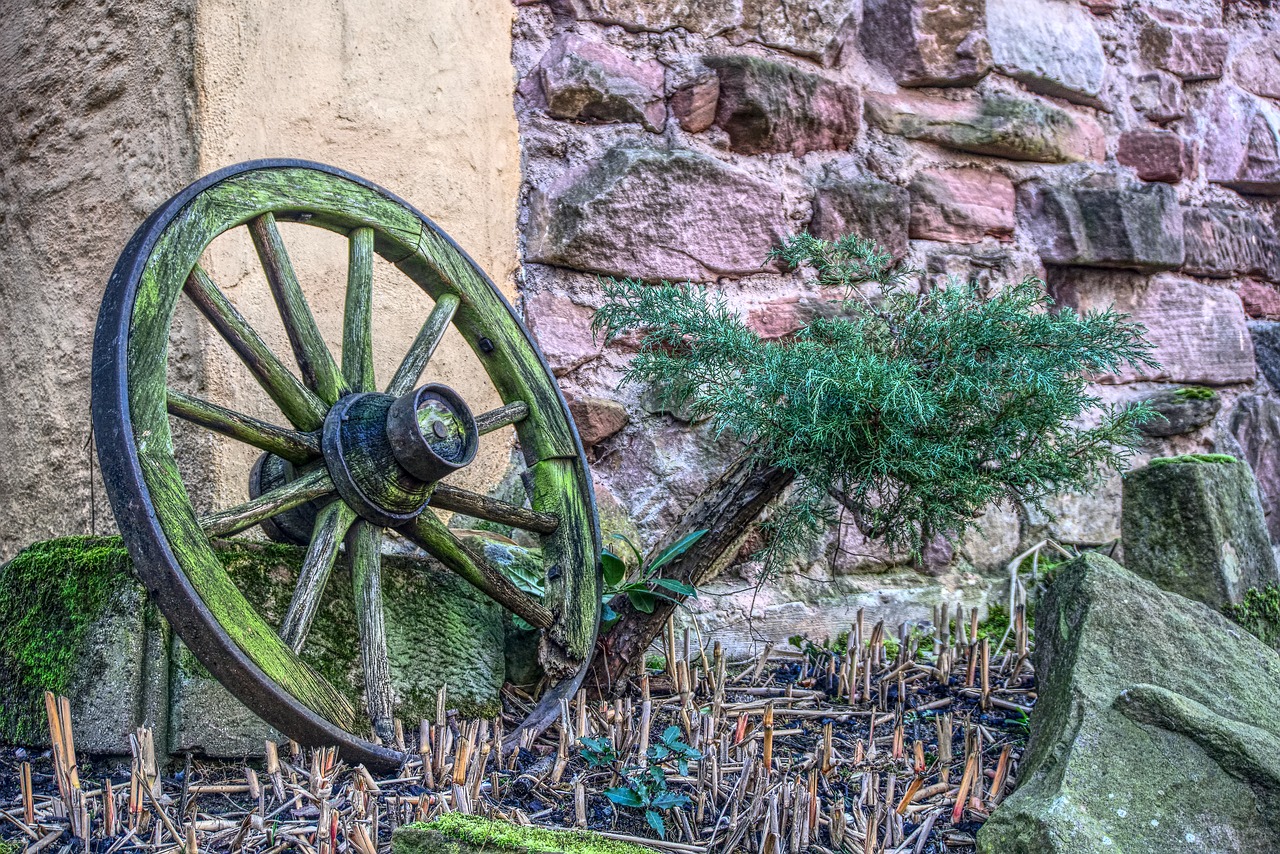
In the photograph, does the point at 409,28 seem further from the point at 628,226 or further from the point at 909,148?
the point at 909,148

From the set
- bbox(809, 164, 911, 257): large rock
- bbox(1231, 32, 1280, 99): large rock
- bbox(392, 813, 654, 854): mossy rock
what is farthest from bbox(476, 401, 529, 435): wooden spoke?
bbox(1231, 32, 1280, 99): large rock

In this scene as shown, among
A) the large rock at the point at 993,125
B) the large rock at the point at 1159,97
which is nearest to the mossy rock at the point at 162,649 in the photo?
the large rock at the point at 993,125

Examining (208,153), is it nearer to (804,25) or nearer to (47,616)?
(47,616)

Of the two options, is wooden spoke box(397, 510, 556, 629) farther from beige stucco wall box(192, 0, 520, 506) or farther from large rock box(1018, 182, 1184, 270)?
large rock box(1018, 182, 1184, 270)

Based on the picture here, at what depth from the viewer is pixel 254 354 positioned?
169 cm

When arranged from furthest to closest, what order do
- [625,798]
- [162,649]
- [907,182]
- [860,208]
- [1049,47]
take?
[1049,47] → [907,182] → [860,208] → [162,649] → [625,798]

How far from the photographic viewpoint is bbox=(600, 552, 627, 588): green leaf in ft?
6.87

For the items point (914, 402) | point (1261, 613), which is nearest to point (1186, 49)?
point (1261, 613)

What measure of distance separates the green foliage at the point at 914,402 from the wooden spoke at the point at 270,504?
68cm

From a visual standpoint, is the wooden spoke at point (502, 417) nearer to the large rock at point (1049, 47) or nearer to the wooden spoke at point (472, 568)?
the wooden spoke at point (472, 568)

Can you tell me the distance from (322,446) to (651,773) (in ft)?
2.23

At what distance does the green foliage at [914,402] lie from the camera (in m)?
1.88

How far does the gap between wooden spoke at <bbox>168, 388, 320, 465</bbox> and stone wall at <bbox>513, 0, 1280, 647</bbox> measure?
78 centimetres

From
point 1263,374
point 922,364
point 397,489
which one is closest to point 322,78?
point 397,489
